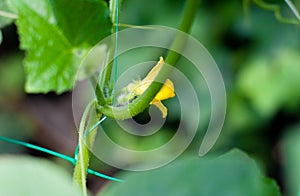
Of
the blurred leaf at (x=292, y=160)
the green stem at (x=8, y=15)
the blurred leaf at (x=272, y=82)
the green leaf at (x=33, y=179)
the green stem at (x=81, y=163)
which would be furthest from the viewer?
the blurred leaf at (x=272, y=82)

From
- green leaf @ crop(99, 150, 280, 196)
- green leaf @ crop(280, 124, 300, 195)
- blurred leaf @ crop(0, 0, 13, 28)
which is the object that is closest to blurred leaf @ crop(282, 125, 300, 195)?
green leaf @ crop(280, 124, 300, 195)

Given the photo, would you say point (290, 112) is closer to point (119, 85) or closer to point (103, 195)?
point (119, 85)

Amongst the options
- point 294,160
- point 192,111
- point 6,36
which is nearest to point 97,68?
point 294,160

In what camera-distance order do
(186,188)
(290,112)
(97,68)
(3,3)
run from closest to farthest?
(186,188) < (97,68) < (3,3) < (290,112)

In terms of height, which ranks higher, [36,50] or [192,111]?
[36,50]

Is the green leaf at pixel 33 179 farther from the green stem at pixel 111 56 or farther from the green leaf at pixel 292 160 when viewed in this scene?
the green leaf at pixel 292 160

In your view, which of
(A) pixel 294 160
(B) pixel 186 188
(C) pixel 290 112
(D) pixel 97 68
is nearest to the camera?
(B) pixel 186 188

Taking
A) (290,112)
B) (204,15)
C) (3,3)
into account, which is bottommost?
(290,112)

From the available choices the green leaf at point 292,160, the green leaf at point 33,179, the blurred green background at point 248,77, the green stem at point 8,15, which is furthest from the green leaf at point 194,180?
the blurred green background at point 248,77
